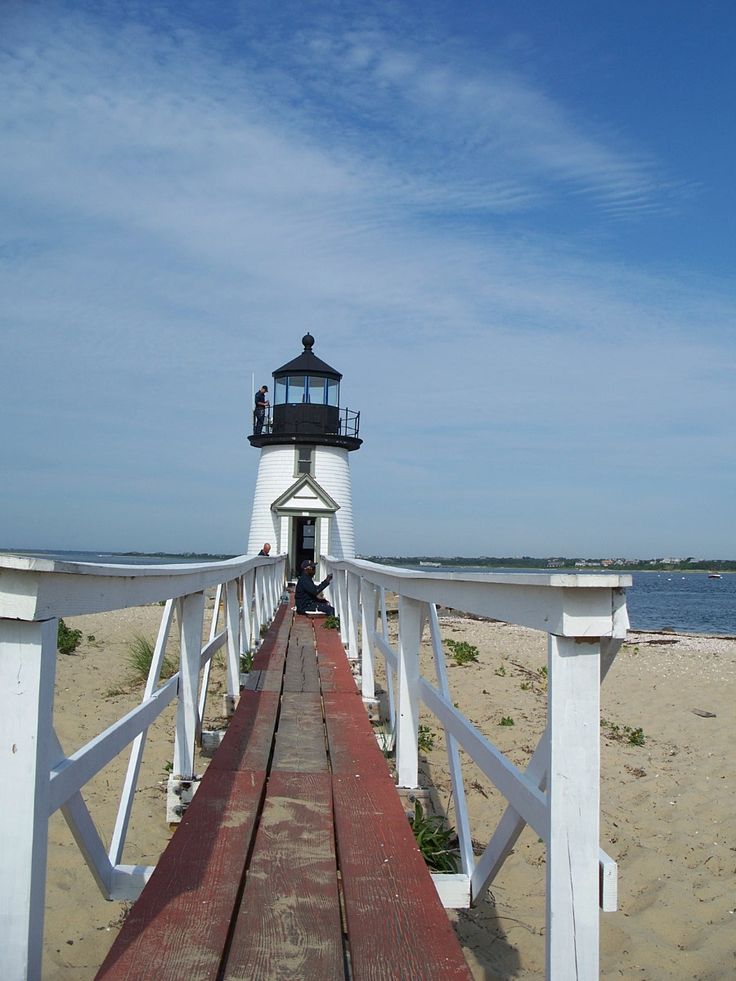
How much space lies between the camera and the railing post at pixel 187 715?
14.8 ft

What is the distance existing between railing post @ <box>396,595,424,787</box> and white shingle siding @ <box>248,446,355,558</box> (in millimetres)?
16616

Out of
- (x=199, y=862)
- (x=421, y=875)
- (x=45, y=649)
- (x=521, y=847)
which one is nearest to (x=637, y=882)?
(x=521, y=847)

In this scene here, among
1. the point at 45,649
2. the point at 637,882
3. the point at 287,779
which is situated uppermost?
the point at 45,649

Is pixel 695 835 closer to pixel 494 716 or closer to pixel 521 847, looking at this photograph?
pixel 521 847

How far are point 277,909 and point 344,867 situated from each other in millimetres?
376

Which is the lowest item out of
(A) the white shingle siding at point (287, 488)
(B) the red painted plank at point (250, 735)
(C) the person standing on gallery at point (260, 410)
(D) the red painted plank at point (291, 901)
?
(D) the red painted plank at point (291, 901)

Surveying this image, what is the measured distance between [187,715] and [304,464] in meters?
17.4

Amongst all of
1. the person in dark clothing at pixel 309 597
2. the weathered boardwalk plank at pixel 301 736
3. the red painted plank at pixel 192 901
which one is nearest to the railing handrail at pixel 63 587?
the red painted plank at pixel 192 901

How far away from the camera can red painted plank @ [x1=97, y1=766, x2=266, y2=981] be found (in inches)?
84.9

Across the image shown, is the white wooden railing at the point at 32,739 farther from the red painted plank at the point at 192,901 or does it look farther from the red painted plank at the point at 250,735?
the red painted plank at the point at 250,735

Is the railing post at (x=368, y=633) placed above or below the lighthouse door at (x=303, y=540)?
below

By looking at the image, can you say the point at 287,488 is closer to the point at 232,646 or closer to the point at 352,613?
the point at 352,613

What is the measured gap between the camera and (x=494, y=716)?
867cm

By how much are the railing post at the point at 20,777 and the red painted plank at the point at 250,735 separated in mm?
2134
